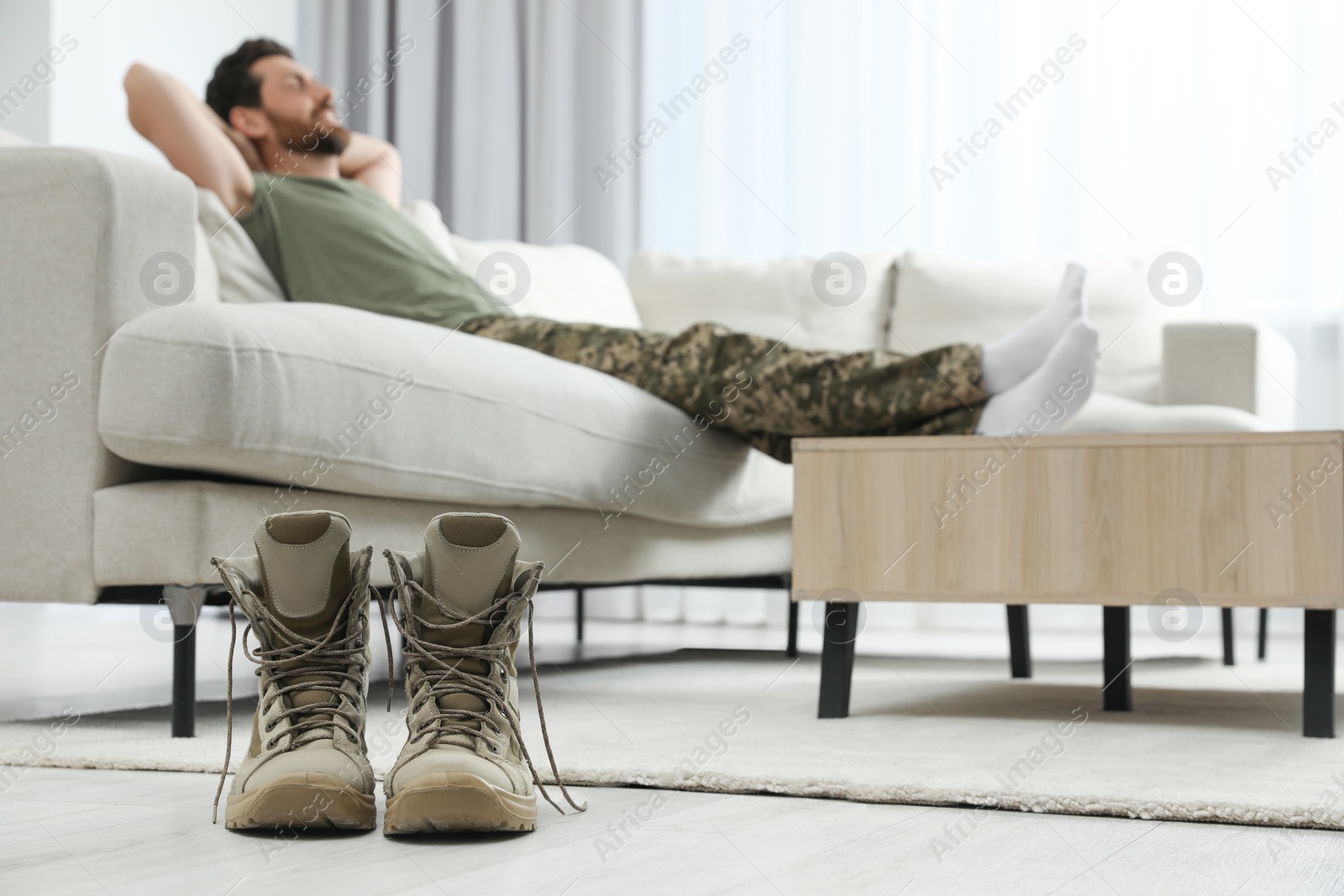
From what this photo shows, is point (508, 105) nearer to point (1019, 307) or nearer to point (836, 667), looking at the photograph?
point (1019, 307)

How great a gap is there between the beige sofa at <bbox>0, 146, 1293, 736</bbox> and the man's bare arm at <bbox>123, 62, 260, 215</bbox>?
0.28ft

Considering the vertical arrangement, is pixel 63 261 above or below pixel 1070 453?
above

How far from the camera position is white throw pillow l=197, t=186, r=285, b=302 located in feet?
6.56

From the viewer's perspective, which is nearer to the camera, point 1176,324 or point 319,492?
point 319,492

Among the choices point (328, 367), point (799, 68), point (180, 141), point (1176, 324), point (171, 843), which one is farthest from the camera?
point (799, 68)

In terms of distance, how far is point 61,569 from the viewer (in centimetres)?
134

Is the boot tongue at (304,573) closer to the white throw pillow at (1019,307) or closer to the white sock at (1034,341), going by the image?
the white sock at (1034,341)

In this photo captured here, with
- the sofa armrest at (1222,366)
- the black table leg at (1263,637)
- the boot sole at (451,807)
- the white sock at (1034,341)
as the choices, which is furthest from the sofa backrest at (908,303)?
the boot sole at (451,807)

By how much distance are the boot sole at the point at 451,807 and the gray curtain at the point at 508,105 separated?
3175 mm

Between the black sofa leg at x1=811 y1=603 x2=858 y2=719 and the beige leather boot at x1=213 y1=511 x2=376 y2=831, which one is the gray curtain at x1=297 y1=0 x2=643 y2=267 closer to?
the black sofa leg at x1=811 y1=603 x2=858 y2=719

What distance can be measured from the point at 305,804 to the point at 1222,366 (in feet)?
7.43

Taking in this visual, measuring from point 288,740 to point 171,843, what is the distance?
0.33 feet

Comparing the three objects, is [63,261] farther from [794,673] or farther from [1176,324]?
[1176,324]

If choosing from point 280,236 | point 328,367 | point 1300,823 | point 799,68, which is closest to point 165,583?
point 328,367
